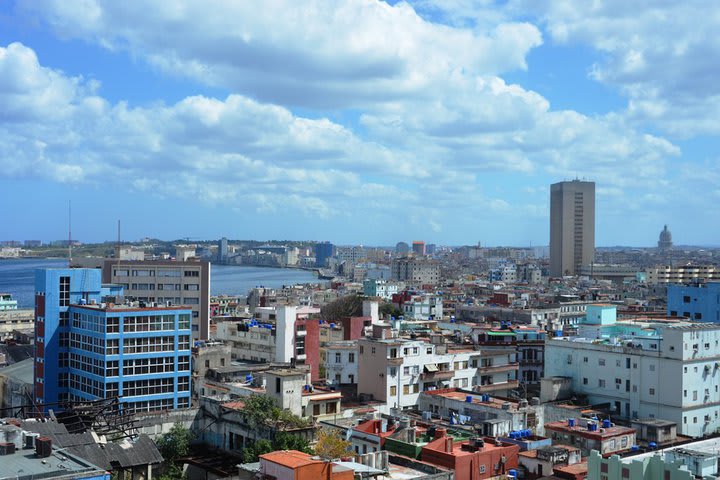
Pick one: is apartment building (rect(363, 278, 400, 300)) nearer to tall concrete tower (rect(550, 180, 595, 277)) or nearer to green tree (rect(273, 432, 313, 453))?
green tree (rect(273, 432, 313, 453))

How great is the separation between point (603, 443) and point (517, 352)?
15.1 metres

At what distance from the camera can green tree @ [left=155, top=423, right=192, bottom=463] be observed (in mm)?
24984

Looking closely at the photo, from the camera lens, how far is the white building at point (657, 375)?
29625mm

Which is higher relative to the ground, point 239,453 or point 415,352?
point 415,352

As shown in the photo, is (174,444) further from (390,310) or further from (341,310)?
(341,310)

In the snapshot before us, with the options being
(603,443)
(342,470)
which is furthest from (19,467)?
(603,443)

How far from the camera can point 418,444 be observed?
71.9 feet

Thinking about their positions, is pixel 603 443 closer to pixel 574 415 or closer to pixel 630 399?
pixel 574 415

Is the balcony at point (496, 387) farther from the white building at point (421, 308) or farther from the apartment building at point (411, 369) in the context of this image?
the white building at point (421, 308)

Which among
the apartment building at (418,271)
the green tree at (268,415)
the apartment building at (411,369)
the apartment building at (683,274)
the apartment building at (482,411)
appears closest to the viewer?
the green tree at (268,415)

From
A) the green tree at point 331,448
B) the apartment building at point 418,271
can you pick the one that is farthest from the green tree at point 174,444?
the apartment building at point 418,271

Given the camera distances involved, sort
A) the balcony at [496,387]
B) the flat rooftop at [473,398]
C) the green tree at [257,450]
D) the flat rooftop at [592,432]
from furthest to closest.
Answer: the balcony at [496,387], the flat rooftop at [473,398], the flat rooftop at [592,432], the green tree at [257,450]

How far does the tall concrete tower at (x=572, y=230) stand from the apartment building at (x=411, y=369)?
140 metres

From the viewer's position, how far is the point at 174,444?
25219mm
